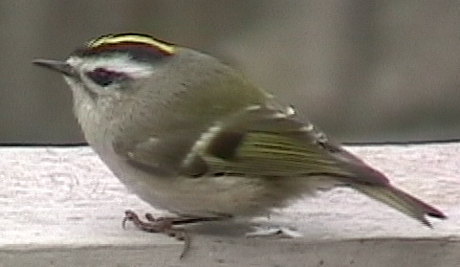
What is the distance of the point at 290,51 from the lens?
5184 millimetres

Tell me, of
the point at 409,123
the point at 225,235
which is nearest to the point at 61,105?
the point at 409,123

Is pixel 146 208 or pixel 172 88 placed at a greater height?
pixel 172 88

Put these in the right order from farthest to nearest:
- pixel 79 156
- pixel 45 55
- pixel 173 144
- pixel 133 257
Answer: pixel 45 55, pixel 79 156, pixel 173 144, pixel 133 257

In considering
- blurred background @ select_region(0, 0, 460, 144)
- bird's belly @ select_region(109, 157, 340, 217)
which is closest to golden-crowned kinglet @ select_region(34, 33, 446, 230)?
bird's belly @ select_region(109, 157, 340, 217)

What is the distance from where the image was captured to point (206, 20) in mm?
5121

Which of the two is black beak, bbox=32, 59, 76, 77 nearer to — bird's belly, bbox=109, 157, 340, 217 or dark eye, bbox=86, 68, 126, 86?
dark eye, bbox=86, 68, 126, 86

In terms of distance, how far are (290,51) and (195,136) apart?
2.38 metres

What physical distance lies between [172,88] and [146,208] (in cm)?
19

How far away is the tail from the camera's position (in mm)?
2643

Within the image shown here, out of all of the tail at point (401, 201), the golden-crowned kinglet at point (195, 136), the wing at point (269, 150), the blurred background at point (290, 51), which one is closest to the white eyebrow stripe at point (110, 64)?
the golden-crowned kinglet at point (195, 136)

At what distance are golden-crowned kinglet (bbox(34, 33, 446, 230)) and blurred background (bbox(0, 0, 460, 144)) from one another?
2078 mm

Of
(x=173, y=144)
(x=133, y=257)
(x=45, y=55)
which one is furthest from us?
(x=45, y=55)

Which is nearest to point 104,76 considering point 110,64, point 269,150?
point 110,64

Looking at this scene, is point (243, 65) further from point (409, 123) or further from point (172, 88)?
point (172, 88)
